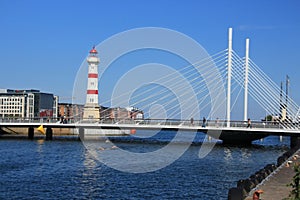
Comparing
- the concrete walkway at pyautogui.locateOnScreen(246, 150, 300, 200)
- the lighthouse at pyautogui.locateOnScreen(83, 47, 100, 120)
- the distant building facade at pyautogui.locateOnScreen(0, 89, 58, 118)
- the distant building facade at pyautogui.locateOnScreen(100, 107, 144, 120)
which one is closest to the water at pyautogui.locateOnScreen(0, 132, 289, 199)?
the concrete walkway at pyautogui.locateOnScreen(246, 150, 300, 200)

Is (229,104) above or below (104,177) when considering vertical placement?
above

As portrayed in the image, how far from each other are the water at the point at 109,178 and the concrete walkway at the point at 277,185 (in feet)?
8.70

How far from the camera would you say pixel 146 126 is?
174 feet

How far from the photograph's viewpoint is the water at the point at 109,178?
22.1m

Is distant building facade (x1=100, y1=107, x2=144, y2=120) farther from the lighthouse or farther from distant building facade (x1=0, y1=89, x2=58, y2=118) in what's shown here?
distant building facade (x1=0, y1=89, x2=58, y2=118)

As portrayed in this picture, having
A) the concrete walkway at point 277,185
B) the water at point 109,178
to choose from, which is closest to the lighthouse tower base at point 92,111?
the water at point 109,178

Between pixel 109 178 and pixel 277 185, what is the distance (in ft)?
36.7

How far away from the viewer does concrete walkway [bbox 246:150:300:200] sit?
51.8 ft

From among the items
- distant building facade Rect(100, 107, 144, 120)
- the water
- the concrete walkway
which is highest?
distant building facade Rect(100, 107, 144, 120)

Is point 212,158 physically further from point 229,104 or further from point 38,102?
point 38,102

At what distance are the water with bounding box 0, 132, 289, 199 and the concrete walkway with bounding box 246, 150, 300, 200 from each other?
2.65m

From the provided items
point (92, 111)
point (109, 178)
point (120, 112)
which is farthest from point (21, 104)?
point (109, 178)

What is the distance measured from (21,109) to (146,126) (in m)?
88.1

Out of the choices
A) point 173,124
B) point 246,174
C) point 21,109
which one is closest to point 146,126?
Result: point 173,124
